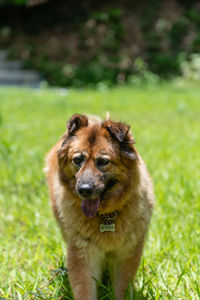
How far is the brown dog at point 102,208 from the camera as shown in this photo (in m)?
2.78

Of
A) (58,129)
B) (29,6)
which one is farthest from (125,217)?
(29,6)

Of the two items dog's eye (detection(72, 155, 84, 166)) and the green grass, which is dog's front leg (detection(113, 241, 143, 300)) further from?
dog's eye (detection(72, 155, 84, 166))

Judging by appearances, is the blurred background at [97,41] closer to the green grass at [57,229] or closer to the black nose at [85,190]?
the green grass at [57,229]

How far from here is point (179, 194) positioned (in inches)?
176

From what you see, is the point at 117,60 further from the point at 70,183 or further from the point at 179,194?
the point at 70,183

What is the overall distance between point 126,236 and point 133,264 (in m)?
0.22

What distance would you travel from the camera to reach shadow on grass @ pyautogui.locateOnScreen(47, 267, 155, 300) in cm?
278

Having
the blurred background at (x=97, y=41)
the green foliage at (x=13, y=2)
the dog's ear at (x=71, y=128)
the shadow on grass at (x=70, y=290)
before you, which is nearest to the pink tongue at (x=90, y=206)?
the dog's ear at (x=71, y=128)

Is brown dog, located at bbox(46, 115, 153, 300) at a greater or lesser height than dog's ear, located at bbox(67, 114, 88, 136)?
lesser

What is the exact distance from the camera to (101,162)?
9.30 ft

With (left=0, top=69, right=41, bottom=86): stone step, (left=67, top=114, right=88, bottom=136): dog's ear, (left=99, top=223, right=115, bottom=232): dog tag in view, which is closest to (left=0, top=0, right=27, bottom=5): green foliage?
(left=0, top=69, right=41, bottom=86): stone step

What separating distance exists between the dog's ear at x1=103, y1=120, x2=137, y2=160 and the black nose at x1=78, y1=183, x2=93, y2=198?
0.41 meters

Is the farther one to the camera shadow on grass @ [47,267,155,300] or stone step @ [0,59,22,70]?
stone step @ [0,59,22,70]

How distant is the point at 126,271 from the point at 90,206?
0.57 meters
